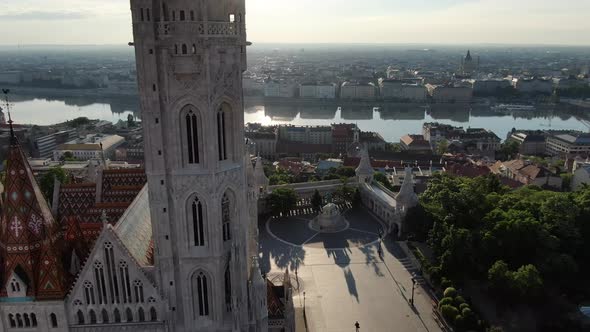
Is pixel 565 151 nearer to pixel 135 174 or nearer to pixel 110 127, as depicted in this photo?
pixel 135 174

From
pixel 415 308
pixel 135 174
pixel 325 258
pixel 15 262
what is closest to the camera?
pixel 15 262

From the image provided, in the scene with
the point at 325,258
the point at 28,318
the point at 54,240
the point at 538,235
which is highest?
the point at 54,240

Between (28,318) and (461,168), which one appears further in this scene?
(461,168)

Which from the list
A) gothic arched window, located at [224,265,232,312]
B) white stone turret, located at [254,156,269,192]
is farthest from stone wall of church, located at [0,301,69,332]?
white stone turret, located at [254,156,269,192]

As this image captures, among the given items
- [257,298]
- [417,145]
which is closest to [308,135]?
[417,145]

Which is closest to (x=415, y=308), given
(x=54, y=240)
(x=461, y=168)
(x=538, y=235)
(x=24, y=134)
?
(x=538, y=235)

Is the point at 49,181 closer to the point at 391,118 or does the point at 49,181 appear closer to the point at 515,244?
the point at 515,244

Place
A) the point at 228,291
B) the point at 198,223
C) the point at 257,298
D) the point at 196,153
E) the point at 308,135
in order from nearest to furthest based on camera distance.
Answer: the point at 196,153 → the point at 198,223 → the point at 228,291 → the point at 257,298 → the point at 308,135
